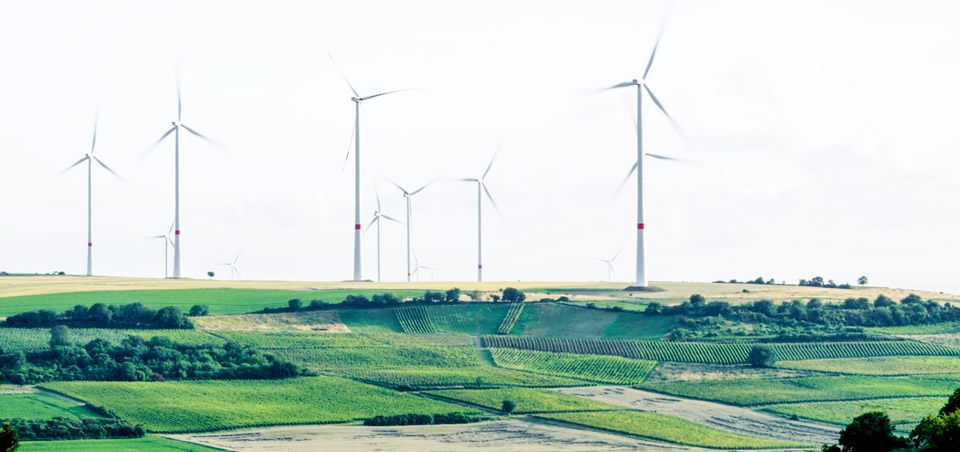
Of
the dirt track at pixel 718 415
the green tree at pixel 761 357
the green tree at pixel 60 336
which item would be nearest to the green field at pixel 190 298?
the green tree at pixel 60 336

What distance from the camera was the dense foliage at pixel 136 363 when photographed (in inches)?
4850

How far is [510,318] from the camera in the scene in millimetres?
172500

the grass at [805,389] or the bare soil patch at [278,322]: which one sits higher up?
the bare soil patch at [278,322]

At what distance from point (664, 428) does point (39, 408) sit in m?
58.8

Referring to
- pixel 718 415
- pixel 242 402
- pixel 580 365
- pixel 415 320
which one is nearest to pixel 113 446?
pixel 242 402

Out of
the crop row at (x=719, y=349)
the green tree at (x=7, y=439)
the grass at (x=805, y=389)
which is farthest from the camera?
the crop row at (x=719, y=349)

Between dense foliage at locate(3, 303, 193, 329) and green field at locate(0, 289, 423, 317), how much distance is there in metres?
4.25

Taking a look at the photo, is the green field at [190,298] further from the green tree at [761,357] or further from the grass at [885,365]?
the grass at [885,365]

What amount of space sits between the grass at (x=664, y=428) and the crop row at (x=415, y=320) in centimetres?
6107

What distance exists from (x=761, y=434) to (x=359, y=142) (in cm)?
9224

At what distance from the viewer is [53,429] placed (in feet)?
306

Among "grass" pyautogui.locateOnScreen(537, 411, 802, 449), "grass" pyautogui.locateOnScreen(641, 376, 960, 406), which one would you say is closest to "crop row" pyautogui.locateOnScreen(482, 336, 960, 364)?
"grass" pyautogui.locateOnScreen(641, 376, 960, 406)

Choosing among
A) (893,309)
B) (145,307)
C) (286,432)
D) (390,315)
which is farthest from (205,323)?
(893,309)

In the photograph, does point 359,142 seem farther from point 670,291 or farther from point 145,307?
point 670,291
